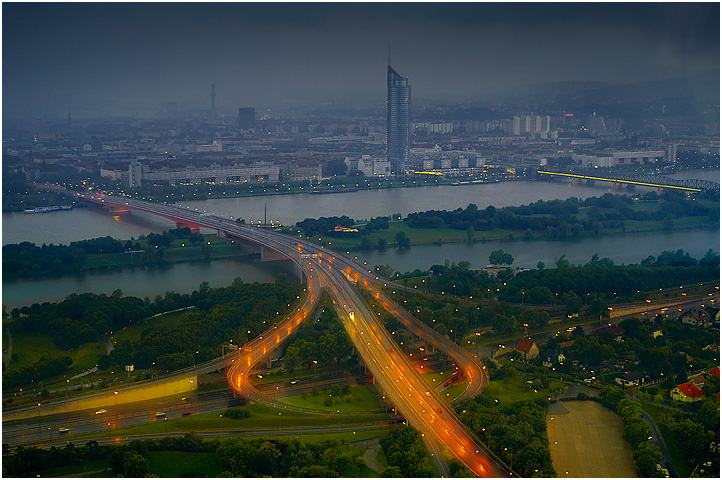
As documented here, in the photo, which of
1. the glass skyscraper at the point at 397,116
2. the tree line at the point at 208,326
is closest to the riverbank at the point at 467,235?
the tree line at the point at 208,326

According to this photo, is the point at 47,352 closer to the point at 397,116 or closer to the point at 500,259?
the point at 500,259

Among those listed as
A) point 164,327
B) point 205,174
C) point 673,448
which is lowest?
point 673,448

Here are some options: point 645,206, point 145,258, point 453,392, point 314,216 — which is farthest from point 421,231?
point 453,392

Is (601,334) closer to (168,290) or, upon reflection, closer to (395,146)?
(168,290)

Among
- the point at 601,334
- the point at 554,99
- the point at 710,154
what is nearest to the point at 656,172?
the point at 710,154

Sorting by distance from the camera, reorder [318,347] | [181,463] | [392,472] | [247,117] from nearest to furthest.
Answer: [392,472]
[181,463]
[318,347]
[247,117]
